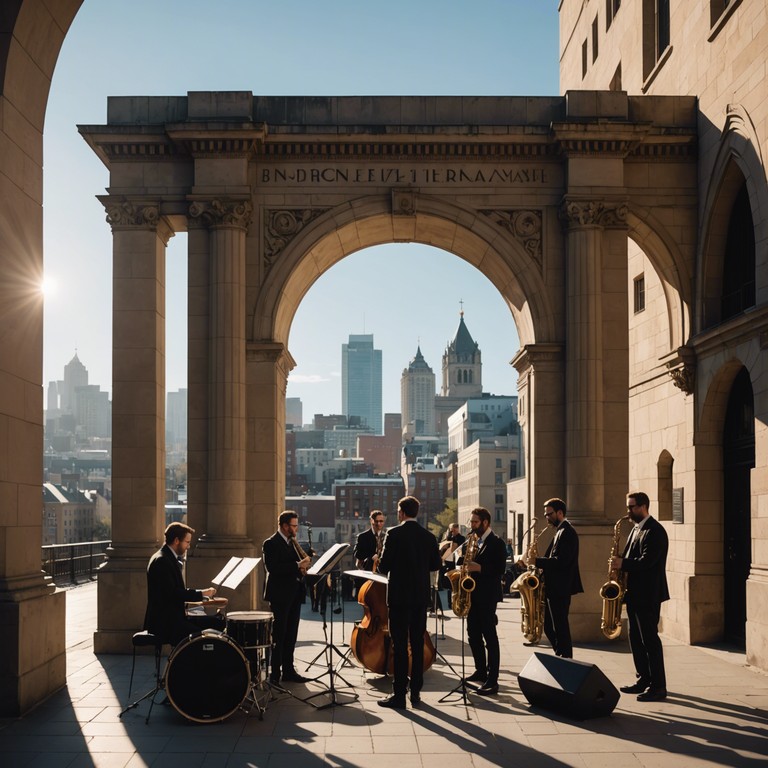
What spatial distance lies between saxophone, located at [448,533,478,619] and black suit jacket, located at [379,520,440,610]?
742 millimetres

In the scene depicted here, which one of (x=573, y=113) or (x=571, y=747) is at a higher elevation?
(x=573, y=113)

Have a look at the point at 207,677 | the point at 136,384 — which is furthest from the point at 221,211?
the point at 207,677

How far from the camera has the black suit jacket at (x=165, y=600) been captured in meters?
11.3

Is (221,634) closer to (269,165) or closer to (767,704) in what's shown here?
(767,704)

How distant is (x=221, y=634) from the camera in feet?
35.0

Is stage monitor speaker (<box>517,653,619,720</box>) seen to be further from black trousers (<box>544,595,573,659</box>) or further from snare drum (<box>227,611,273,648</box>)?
snare drum (<box>227,611,273,648</box>)

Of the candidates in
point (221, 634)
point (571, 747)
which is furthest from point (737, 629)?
point (221, 634)

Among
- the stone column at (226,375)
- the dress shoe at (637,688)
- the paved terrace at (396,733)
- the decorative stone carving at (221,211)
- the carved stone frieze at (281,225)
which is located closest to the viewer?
the paved terrace at (396,733)

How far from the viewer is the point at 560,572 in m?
13.0

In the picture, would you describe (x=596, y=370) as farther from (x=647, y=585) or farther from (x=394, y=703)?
(x=394, y=703)

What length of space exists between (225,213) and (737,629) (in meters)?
12.0

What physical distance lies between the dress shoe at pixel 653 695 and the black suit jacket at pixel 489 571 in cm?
208

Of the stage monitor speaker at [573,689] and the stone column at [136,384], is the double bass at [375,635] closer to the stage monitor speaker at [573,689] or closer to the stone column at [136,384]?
the stage monitor speaker at [573,689]

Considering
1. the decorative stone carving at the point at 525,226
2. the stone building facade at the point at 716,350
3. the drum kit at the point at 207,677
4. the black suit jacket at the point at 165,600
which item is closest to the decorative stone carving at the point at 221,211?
the decorative stone carving at the point at 525,226
